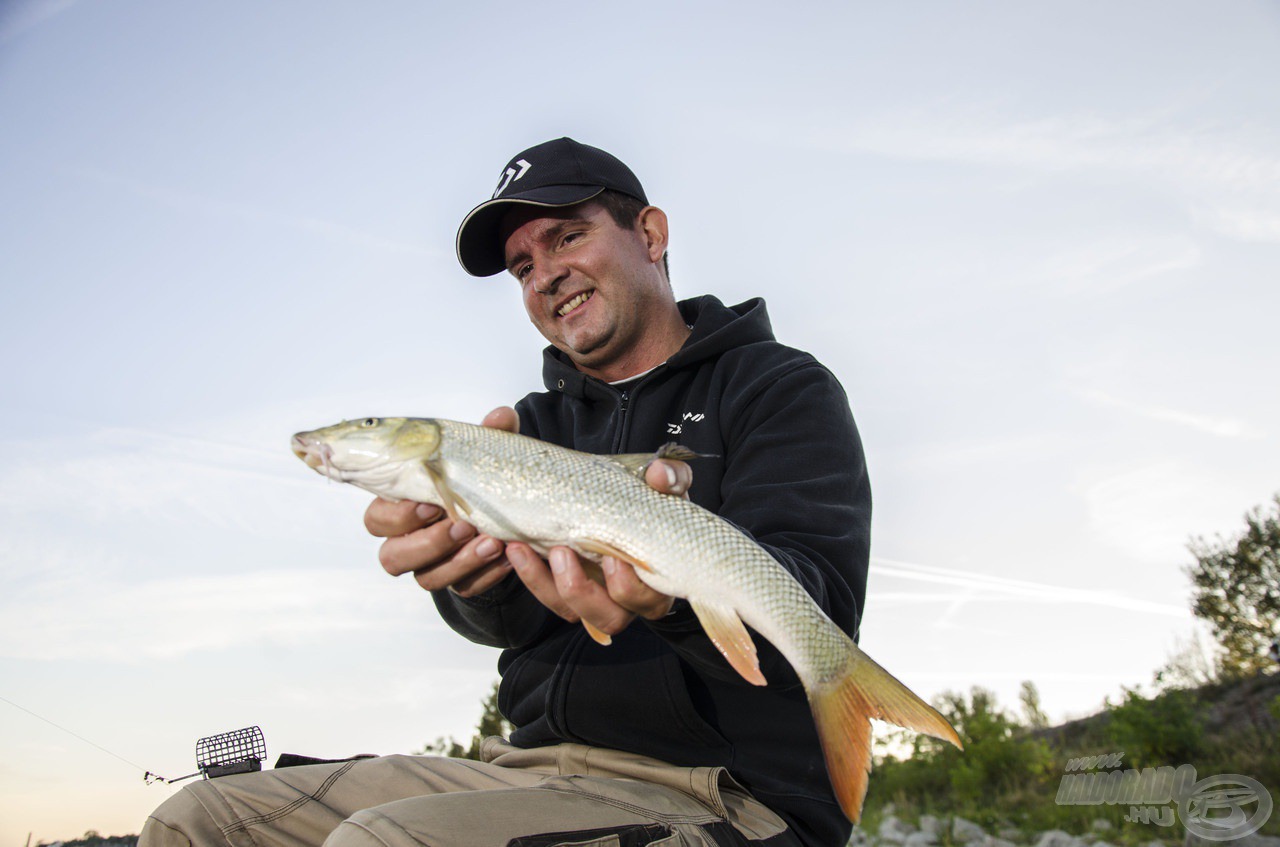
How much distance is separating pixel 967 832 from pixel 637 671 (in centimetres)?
1288

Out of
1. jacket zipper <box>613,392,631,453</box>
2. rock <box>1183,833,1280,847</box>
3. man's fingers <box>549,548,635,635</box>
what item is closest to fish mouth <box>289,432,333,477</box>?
man's fingers <box>549,548,635,635</box>

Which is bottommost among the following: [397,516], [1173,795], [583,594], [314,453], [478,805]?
[1173,795]

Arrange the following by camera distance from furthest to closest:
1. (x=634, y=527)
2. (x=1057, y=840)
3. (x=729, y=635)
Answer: (x=1057, y=840)
(x=634, y=527)
(x=729, y=635)

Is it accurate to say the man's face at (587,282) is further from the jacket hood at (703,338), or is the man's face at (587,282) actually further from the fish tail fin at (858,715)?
the fish tail fin at (858,715)

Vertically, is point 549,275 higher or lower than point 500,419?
higher

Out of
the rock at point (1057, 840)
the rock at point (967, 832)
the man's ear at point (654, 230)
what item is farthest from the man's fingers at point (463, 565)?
the rock at point (967, 832)

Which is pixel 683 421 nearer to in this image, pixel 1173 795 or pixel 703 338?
pixel 703 338

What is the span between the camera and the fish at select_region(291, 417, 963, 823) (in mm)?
2514

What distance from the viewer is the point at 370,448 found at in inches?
120

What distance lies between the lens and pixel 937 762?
19.8m

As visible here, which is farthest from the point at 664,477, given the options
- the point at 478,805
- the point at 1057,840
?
the point at 1057,840

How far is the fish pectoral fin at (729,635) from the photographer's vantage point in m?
2.60

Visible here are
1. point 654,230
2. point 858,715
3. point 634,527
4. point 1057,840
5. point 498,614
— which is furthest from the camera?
point 1057,840

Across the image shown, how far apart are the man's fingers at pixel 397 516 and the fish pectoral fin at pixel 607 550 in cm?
55
